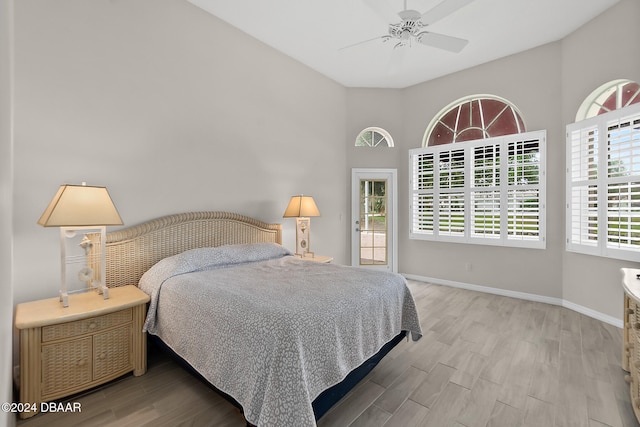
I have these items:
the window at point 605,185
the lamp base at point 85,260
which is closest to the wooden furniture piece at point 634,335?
the window at point 605,185

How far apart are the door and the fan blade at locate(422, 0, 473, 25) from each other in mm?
2857

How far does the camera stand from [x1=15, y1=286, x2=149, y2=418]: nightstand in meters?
1.84

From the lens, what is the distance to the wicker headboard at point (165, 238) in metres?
2.61

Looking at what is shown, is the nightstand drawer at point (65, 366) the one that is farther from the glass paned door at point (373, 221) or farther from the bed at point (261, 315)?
the glass paned door at point (373, 221)

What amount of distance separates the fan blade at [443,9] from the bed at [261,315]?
220 cm

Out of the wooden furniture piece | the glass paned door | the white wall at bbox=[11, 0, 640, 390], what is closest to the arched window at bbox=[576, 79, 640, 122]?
the white wall at bbox=[11, 0, 640, 390]

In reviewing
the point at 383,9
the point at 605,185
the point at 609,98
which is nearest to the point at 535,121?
the point at 609,98

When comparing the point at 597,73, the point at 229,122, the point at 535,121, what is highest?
the point at 597,73

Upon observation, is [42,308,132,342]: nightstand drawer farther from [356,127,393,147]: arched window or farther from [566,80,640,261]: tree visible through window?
[566,80,640,261]: tree visible through window

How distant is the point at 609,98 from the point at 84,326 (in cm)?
547

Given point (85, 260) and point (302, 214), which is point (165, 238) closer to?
point (85, 260)

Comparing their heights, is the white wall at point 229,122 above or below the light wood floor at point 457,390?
above

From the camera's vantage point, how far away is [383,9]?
307cm

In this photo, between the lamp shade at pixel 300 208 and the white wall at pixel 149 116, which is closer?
the white wall at pixel 149 116
